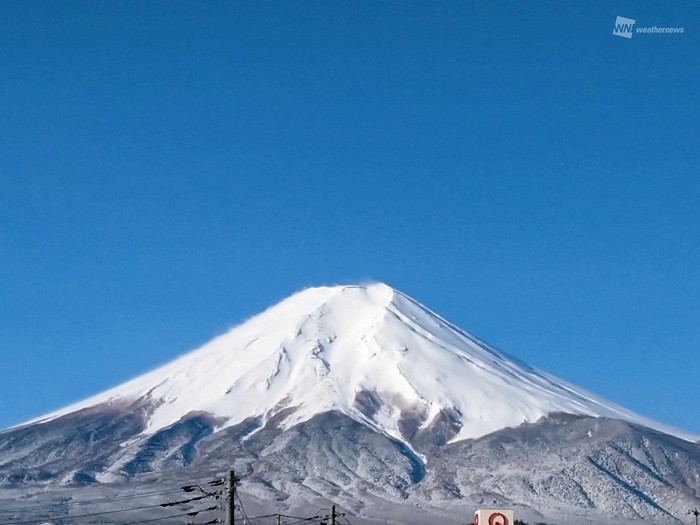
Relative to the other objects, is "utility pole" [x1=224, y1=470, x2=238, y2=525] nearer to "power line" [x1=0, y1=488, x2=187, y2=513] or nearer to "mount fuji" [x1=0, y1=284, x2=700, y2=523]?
"mount fuji" [x1=0, y1=284, x2=700, y2=523]

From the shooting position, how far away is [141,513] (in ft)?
468

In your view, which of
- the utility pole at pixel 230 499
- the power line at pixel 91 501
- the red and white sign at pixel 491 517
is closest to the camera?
the red and white sign at pixel 491 517

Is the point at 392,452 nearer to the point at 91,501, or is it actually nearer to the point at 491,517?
the point at 91,501

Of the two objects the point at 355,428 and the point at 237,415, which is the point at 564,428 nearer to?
the point at 355,428

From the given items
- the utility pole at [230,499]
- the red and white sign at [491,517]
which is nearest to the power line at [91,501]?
the utility pole at [230,499]

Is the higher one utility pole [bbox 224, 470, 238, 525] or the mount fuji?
the mount fuji

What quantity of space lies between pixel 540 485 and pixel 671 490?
1795cm

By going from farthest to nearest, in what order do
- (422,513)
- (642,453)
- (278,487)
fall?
(642,453) < (278,487) < (422,513)

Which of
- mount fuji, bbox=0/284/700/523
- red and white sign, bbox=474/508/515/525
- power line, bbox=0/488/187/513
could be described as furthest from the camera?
mount fuji, bbox=0/284/700/523

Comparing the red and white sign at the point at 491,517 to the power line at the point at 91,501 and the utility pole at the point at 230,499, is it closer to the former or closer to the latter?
the utility pole at the point at 230,499

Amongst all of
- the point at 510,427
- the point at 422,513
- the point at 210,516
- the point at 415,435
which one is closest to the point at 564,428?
the point at 510,427


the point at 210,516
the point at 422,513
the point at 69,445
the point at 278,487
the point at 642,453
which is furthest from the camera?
the point at 69,445

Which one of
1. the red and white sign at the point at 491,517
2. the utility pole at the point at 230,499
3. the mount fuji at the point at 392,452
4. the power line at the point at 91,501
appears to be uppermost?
the mount fuji at the point at 392,452

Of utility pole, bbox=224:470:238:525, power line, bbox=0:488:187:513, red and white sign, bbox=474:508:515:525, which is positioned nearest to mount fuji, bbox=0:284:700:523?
power line, bbox=0:488:187:513
